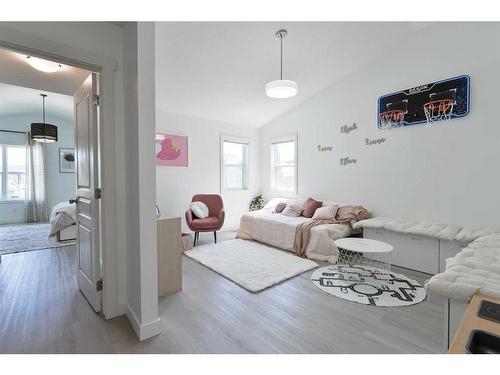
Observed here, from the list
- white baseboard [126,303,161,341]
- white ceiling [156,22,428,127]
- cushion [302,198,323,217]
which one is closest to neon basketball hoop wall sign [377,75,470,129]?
white ceiling [156,22,428,127]

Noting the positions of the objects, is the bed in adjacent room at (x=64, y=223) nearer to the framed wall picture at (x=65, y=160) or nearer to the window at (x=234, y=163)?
the window at (x=234, y=163)

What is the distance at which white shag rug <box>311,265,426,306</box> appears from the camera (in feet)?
7.43

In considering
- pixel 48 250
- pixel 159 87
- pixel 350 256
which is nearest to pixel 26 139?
pixel 48 250

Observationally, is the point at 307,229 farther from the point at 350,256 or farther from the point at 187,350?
the point at 187,350

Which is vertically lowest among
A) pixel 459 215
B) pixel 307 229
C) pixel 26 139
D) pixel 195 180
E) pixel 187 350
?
pixel 187 350

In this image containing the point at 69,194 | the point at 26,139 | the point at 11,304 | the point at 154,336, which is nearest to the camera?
the point at 154,336

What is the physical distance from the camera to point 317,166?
4.70 meters

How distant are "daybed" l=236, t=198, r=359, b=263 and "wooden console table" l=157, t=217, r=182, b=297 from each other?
1.85m

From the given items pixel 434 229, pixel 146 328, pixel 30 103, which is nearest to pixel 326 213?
pixel 434 229

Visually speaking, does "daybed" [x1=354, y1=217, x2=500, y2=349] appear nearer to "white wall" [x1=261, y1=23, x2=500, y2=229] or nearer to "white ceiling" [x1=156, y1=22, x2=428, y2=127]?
"white wall" [x1=261, y1=23, x2=500, y2=229]

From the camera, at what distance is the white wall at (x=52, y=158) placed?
6062 mm

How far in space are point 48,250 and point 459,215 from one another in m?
5.92

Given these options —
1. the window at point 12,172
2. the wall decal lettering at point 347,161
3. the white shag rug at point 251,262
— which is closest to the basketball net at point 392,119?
the wall decal lettering at point 347,161

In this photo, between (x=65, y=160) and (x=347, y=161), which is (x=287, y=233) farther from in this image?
(x=65, y=160)
